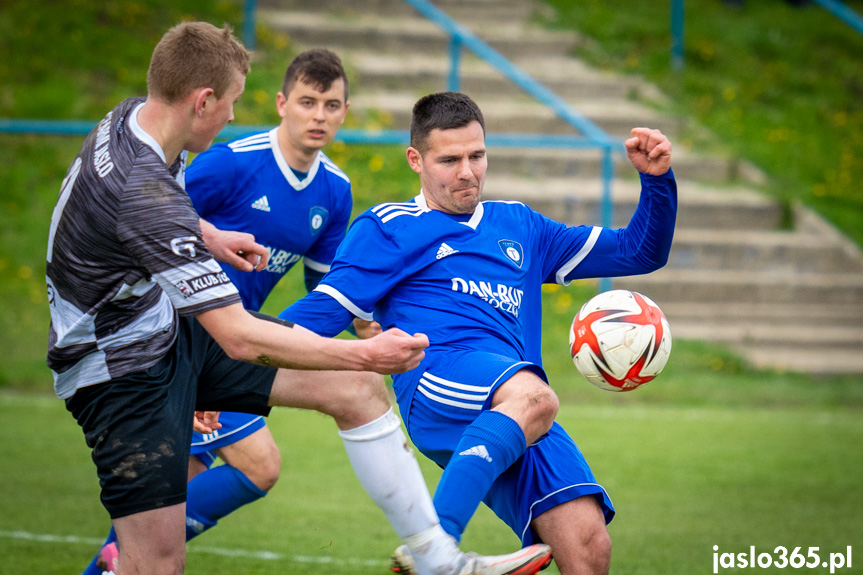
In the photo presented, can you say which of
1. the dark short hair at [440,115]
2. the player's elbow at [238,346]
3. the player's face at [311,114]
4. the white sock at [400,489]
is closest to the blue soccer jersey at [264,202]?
the player's face at [311,114]

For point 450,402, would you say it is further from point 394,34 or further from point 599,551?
point 394,34

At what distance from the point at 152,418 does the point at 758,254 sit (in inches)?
405

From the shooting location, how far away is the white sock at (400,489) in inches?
111

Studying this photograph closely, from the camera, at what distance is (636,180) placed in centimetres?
1255

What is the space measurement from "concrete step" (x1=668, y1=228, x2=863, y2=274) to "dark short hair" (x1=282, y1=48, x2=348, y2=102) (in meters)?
7.68

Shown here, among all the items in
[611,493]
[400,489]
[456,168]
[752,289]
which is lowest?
[611,493]

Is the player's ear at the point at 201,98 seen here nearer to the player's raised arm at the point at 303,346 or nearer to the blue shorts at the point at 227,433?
the player's raised arm at the point at 303,346

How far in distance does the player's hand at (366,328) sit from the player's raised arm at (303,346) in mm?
920

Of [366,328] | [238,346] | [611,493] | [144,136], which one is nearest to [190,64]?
[144,136]

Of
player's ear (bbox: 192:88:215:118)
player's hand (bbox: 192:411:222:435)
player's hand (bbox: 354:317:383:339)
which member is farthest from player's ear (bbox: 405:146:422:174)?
player's hand (bbox: 192:411:222:435)

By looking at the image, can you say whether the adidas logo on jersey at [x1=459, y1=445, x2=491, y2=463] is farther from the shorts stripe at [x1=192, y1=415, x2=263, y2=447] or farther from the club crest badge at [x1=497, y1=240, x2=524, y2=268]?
the shorts stripe at [x1=192, y1=415, x2=263, y2=447]

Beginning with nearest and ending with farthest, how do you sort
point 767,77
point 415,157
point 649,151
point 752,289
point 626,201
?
1. point 649,151
2. point 415,157
3. point 752,289
4. point 626,201
5. point 767,77

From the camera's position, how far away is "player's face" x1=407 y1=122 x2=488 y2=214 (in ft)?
11.5

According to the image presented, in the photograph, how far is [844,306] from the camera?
444 inches
